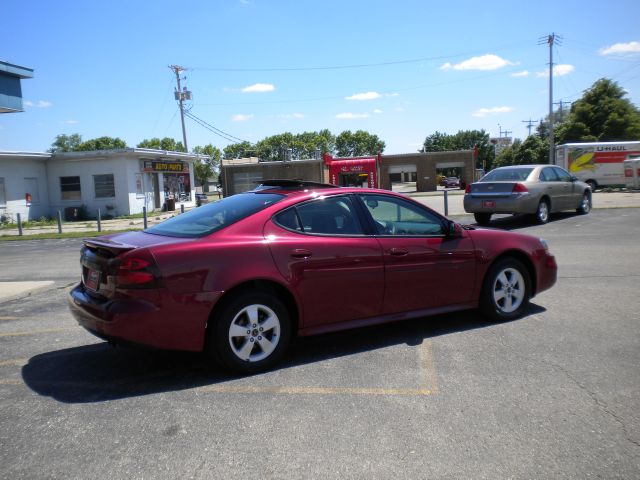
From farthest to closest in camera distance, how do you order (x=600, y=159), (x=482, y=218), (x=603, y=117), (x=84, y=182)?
1. (x=603, y=117)
2. (x=600, y=159)
3. (x=84, y=182)
4. (x=482, y=218)

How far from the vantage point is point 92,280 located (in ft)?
14.2

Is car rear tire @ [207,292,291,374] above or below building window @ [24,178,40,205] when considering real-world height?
below

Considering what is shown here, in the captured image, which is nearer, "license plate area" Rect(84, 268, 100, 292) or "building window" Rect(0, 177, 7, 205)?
"license plate area" Rect(84, 268, 100, 292)

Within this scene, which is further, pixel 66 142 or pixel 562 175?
pixel 66 142

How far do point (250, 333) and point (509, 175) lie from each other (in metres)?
12.4

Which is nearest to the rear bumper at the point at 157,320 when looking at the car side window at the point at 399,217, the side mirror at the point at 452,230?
the car side window at the point at 399,217

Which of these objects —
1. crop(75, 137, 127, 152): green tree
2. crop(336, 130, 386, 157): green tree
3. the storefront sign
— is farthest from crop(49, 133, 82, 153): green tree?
the storefront sign

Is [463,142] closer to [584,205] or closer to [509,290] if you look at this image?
[584,205]

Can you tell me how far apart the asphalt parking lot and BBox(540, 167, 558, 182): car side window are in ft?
31.9

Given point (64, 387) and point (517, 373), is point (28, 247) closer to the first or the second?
point (64, 387)

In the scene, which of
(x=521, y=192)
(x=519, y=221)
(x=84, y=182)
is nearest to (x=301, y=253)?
(x=521, y=192)

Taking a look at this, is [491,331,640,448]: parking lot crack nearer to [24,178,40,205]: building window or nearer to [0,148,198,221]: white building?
[0,148,198,221]: white building

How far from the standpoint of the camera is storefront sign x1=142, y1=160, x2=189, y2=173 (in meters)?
31.6

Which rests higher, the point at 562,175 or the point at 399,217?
the point at 562,175
